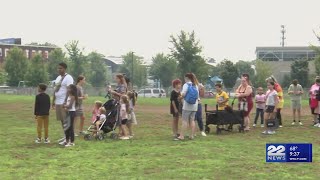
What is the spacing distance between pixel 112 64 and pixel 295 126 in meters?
132

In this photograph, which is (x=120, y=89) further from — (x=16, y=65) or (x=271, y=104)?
(x=16, y=65)

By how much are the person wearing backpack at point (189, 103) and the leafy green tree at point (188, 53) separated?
36.1 metres

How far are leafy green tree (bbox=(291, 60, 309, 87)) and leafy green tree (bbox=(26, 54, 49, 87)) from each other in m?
32.6

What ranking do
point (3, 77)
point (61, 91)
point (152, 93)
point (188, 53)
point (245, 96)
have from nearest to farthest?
point (61, 91) < point (245, 96) < point (188, 53) < point (152, 93) < point (3, 77)

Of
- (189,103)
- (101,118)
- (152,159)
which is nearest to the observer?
(152,159)

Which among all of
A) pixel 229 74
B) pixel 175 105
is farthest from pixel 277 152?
pixel 229 74

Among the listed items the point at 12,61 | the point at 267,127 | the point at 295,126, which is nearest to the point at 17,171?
the point at 267,127

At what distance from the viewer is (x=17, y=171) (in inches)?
321

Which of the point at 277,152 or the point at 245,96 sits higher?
the point at 245,96

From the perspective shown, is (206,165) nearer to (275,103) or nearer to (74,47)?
(275,103)

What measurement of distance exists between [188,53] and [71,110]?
37.9 m

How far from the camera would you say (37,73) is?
68438mm

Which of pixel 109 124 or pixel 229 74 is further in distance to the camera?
pixel 229 74

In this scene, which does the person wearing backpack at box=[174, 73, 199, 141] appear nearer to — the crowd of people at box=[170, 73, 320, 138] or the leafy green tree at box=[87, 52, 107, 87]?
the crowd of people at box=[170, 73, 320, 138]
